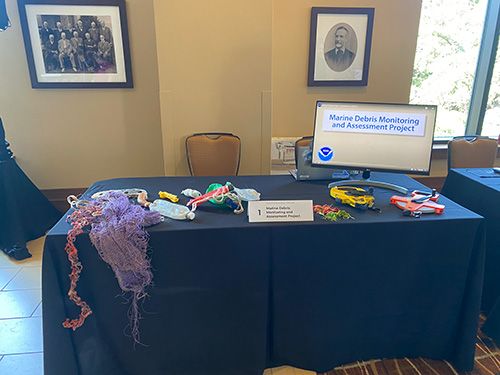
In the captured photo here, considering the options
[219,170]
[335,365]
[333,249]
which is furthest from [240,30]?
[335,365]

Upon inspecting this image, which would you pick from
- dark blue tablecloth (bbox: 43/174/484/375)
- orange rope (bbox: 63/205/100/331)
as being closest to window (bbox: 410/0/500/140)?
dark blue tablecloth (bbox: 43/174/484/375)

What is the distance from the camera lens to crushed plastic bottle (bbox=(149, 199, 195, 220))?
1390 millimetres

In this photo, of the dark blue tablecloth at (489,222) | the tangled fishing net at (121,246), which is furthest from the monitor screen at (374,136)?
the tangled fishing net at (121,246)

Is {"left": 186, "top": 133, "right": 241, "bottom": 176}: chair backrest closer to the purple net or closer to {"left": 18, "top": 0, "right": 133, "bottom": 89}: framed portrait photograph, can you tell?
{"left": 18, "top": 0, "right": 133, "bottom": 89}: framed portrait photograph

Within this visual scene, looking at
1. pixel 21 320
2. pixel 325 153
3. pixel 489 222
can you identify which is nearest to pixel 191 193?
pixel 325 153

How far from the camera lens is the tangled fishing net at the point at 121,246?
123cm

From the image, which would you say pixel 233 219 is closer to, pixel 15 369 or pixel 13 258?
pixel 15 369

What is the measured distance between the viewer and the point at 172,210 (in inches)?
56.4

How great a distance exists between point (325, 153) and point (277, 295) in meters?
0.72

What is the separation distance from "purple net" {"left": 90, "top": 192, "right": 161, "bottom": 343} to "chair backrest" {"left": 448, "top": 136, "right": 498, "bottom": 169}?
6.98 ft

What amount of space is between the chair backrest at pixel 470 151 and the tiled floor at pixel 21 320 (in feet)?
5.94

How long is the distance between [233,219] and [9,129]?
98.7 inches

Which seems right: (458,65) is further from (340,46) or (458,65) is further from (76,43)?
(76,43)

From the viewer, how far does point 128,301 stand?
4.40 feet
